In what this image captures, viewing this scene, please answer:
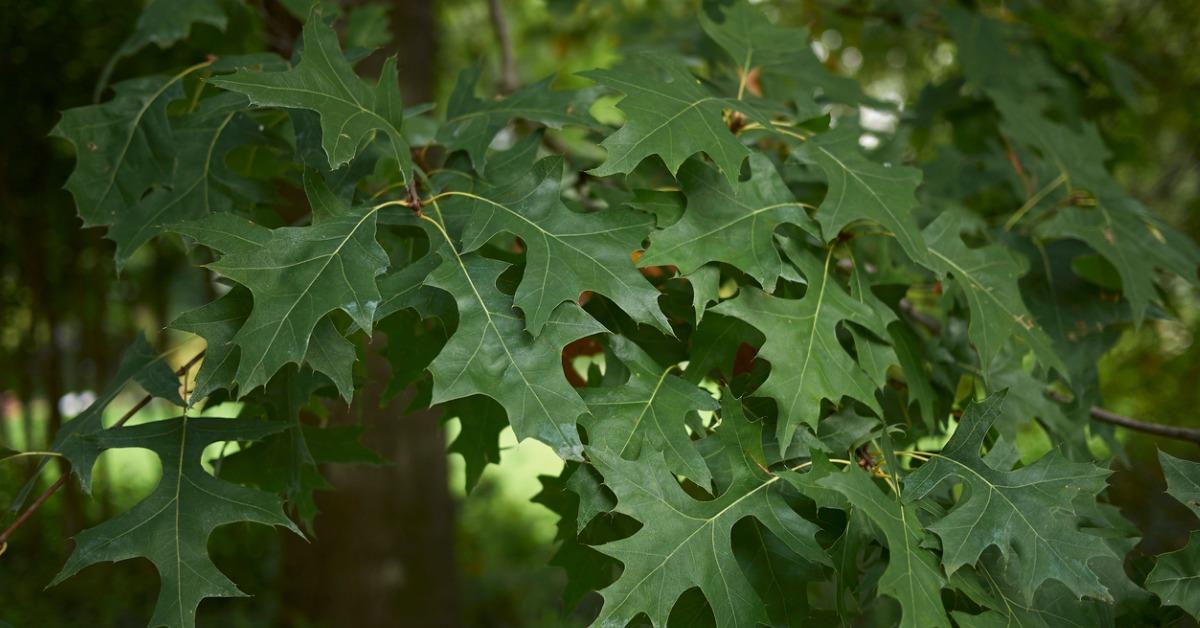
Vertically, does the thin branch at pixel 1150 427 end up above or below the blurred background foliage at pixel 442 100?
above

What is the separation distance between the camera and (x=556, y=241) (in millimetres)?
992

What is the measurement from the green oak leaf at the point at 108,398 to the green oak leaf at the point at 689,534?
0.53m

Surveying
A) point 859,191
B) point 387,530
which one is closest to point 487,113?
point 859,191

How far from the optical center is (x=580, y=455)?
0.89 m

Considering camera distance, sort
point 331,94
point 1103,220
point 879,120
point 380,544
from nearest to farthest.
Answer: point 331,94 < point 1103,220 < point 879,120 < point 380,544

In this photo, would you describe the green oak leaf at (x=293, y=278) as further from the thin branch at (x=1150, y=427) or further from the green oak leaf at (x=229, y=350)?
the thin branch at (x=1150, y=427)

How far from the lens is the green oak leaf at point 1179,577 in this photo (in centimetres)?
94

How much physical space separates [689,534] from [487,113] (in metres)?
0.61

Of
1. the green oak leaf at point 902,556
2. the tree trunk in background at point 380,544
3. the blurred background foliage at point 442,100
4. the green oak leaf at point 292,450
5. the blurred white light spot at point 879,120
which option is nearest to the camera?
the green oak leaf at point 902,556

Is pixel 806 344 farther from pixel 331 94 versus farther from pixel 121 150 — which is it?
pixel 121 150

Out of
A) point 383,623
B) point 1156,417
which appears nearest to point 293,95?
point 383,623

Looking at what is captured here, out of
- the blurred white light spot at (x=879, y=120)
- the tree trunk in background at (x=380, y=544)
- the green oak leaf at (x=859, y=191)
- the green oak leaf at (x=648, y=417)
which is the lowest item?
the tree trunk in background at (x=380, y=544)

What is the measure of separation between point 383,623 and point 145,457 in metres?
5.07

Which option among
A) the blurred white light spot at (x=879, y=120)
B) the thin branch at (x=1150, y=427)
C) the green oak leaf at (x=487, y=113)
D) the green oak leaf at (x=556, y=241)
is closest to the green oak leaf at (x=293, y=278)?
the green oak leaf at (x=556, y=241)
